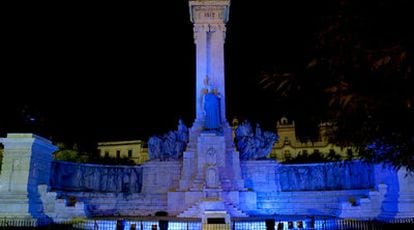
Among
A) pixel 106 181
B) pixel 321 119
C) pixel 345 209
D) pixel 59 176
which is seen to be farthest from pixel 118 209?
pixel 321 119

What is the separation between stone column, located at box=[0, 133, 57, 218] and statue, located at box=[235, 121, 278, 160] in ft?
39.5

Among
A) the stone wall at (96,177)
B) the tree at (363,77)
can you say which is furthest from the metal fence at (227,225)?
the tree at (363,77)

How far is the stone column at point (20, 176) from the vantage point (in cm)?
1628

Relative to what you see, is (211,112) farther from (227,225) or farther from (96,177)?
(227,225)

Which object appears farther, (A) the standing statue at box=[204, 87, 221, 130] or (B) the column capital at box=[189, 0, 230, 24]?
(B) the column capital at box=[189, 0, 230, 24]

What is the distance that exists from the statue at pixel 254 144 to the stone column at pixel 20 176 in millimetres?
12054

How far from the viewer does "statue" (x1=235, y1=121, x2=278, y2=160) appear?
24.7m

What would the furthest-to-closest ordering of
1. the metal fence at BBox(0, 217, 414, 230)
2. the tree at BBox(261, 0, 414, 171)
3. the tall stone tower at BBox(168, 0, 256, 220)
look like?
1. the tall stone tower at BBox(168, 0, 256, 220)
2. the metal fence at BBox(0, 217, 414, 230)
3. the tree at BBox(261, 0, 414, 171)

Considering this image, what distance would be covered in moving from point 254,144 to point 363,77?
1893 centimetres

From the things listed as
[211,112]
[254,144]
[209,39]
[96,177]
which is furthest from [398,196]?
[96,177]

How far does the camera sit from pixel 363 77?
5992mm

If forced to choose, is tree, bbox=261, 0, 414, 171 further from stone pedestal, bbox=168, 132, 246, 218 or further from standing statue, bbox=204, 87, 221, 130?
standing statue, bbox=204, 87, 221, 130

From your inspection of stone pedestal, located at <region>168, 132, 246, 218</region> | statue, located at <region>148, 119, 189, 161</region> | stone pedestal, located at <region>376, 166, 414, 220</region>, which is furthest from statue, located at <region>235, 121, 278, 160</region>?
stone pedestal, located at <region>376, 166, 414, 220</region>

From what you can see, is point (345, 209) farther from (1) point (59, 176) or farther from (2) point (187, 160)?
(1) point (59, 176)
